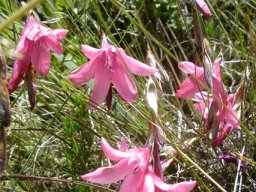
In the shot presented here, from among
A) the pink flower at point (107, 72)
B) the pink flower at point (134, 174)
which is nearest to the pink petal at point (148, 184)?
the pink flower at point (134, 174)

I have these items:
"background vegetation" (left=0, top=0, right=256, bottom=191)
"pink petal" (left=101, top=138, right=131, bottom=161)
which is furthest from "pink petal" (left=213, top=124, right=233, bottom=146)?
"pink petal" (left=101, top=138, right=131, bottom=161)

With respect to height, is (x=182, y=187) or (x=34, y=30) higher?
(x=34, y=30)

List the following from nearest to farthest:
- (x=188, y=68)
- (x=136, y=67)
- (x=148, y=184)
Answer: (x=148, y=184)
(x=136, y=67)
(x=188, y=68)

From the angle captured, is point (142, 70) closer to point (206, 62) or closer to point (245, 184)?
point (206, 62)

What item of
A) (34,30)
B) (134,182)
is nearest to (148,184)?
(134,182)

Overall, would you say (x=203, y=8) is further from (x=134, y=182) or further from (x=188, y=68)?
(x=134, y=182)

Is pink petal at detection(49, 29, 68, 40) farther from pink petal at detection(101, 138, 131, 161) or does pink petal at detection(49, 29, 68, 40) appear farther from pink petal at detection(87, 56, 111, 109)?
pink petal at detection(101, 138, 131, 161)
